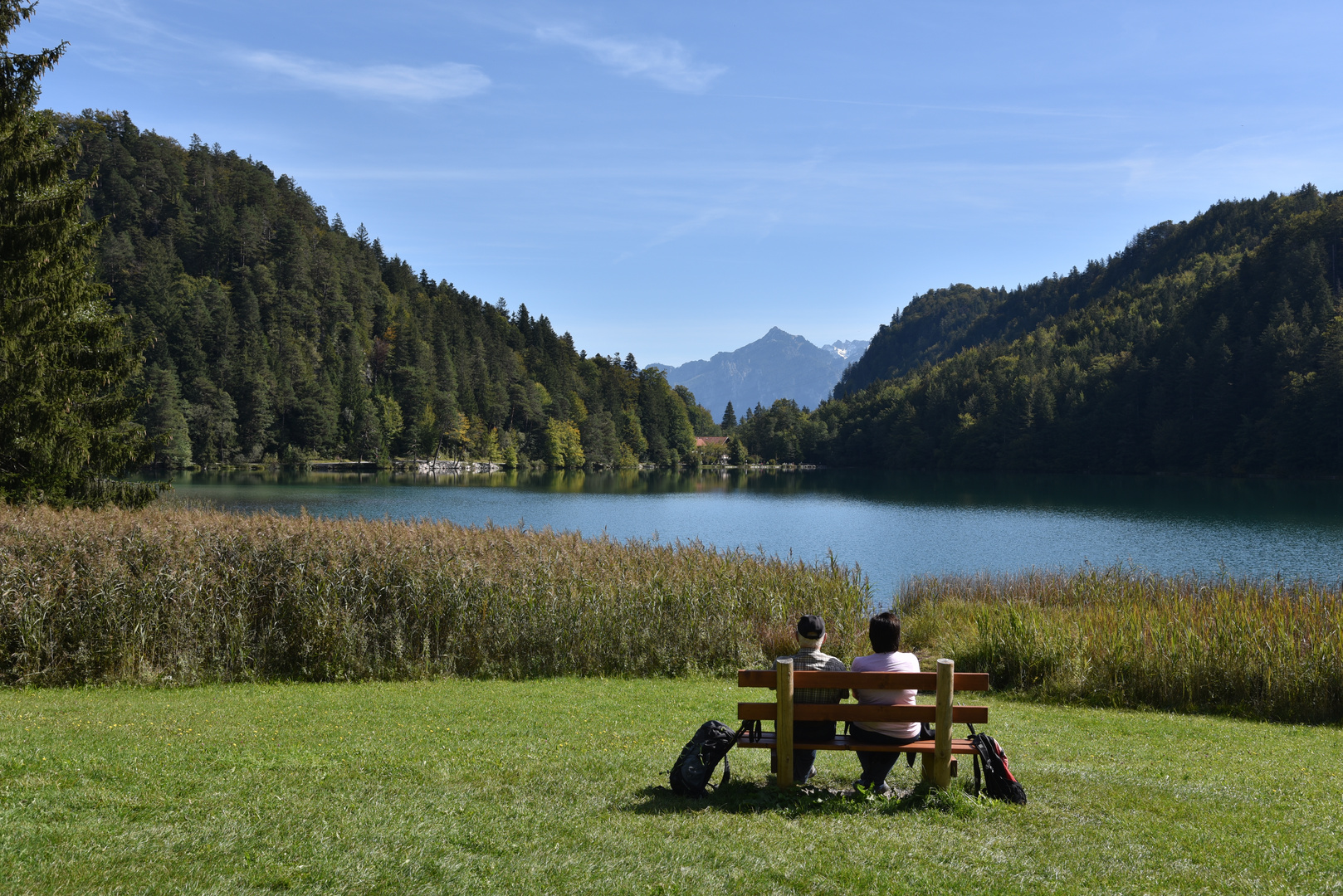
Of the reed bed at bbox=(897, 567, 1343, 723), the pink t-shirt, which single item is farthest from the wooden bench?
the reed bed at bbox=(897, 567, 1343, 723)

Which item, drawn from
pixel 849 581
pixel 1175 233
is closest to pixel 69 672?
pixel 849 581

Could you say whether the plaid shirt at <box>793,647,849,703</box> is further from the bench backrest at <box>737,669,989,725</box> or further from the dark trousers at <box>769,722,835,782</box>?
the dark trousers at <box>769,722,835,782</box>

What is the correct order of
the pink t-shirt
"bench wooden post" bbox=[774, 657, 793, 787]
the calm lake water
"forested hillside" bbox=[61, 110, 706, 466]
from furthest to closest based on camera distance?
"forested hillside" bbox=[61, 110, 706, 466] < the calm lake water < the pink t-shirt < "bench wooden post" bbox=[774, 657, 793, 787]

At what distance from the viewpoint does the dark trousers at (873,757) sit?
6500 millimetres

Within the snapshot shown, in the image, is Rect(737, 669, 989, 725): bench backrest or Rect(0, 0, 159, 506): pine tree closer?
Rect(737, 669, 989, 725): bench backrest

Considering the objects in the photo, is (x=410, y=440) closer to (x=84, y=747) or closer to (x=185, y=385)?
(x=185, y=385)

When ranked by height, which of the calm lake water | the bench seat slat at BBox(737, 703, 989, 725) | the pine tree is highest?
the pine tree

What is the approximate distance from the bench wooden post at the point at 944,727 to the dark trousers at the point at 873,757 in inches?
9.0

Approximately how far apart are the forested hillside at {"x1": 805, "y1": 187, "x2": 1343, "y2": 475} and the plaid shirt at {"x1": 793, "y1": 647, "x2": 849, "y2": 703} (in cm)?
9794

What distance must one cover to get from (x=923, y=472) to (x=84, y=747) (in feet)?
434

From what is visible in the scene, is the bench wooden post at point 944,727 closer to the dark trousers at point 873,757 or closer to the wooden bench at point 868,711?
the wooden bench at point 868,711

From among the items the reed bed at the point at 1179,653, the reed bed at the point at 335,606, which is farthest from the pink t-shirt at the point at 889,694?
the reed bed at the point at 335,606

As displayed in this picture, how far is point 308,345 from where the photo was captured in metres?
129

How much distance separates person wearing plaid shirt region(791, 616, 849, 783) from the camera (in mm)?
6598
